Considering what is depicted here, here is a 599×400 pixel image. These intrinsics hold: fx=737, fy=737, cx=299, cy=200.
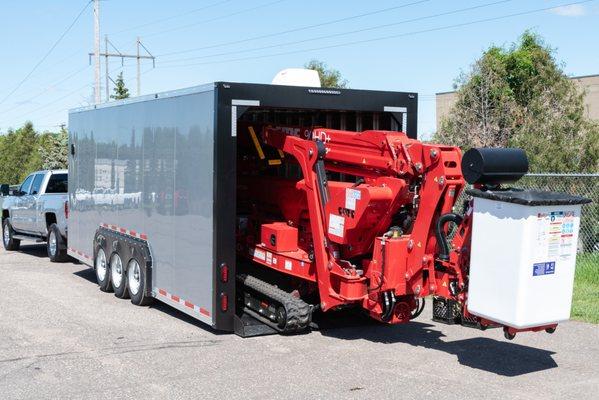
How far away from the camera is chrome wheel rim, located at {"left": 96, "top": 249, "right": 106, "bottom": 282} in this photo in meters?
12.4

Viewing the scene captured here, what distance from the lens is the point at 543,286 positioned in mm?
7027

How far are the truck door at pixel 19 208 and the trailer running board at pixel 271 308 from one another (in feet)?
33.1

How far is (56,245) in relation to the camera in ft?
52.6

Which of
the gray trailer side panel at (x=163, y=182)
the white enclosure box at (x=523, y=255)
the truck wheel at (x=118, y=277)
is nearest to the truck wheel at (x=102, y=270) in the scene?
the truck wheel at (x=118, y=277)

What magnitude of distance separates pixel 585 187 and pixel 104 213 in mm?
8973

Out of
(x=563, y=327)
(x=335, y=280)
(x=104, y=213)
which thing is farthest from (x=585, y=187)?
(x=104, y=213)

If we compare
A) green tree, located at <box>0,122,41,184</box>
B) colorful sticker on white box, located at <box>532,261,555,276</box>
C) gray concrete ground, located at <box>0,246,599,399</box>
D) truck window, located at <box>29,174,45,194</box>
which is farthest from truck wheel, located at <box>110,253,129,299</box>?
green tree, located at <box>0,122,41,184</box>

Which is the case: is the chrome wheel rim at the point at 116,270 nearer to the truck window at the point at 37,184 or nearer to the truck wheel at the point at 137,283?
the truck wheel at the point at 137,283

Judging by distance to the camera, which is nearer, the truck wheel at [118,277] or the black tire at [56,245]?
the truck wheel at [118,277]

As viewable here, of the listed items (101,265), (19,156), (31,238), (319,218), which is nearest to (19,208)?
(31,238)

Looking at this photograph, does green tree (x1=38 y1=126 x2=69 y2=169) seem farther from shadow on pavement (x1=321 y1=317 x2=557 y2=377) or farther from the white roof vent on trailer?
shadow on pavement (x1=321 y1=317 x2=557 y2=377)

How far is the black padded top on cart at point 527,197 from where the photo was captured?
22.5 feet

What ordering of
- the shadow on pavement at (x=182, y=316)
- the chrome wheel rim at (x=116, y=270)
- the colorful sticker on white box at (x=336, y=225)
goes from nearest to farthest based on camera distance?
the colorful sticker on white box at (x=336, y=225), the shadow on pavement at (x=182, y=316), the chrome wheel rim at (x=116, y=270)

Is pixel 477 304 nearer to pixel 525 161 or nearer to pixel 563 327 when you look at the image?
pixel 525 161
